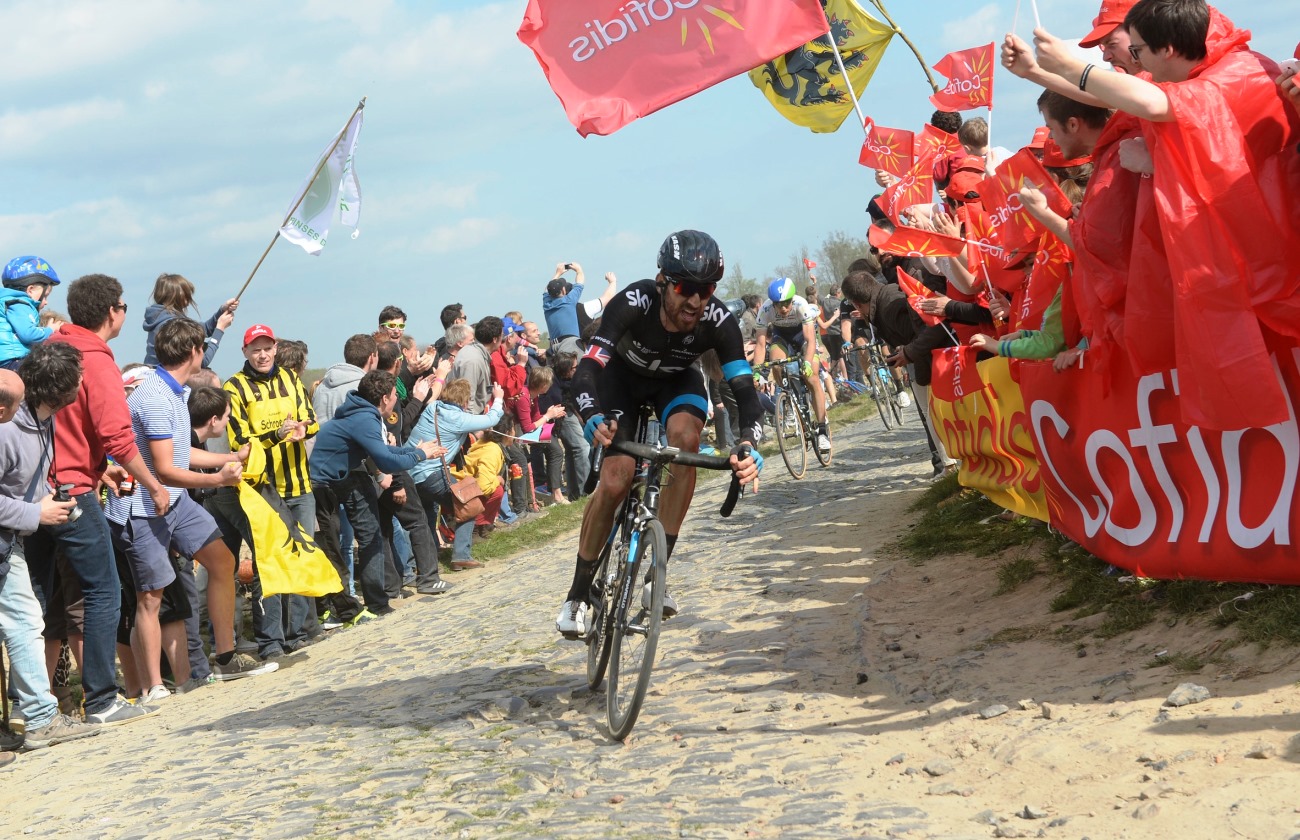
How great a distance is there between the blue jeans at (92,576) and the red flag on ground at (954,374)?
5.95 metres

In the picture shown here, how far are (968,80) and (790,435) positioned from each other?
22.4 ft

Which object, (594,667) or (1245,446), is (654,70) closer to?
(594,667)

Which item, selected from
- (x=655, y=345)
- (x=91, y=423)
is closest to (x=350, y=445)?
(x=91, y=423)

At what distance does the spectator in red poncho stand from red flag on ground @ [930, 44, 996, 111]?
20.0 feet

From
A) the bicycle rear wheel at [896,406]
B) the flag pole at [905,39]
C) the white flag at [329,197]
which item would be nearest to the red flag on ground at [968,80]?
the flag pole at [905,39]

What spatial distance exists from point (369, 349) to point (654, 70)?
15.5 feet

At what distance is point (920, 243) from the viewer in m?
8.21

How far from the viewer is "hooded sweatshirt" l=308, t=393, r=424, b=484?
11.5 metres

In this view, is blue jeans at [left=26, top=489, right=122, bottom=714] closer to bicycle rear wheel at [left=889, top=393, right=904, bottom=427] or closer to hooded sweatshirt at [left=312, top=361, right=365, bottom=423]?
hooded sweatshirt at [left=312, top=361, right=365, bottom=423]

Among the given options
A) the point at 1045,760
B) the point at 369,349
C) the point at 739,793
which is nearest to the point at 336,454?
the point at 369,349

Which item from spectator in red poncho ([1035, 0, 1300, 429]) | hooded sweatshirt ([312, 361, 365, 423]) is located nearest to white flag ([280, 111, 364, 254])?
hooded sweatshirt ([312, 361, 365, 423])

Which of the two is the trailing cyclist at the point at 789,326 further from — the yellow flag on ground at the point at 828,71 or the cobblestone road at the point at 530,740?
the cobblestone road at the point at 530,740

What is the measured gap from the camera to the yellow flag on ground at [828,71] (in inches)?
484

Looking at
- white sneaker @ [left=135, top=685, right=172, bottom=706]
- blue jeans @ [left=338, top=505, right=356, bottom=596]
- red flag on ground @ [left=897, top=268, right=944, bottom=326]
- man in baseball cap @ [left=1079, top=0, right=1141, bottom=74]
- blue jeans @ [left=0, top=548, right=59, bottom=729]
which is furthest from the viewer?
blue jeans @ [left=338, top=505, right=356, bottom=596]
